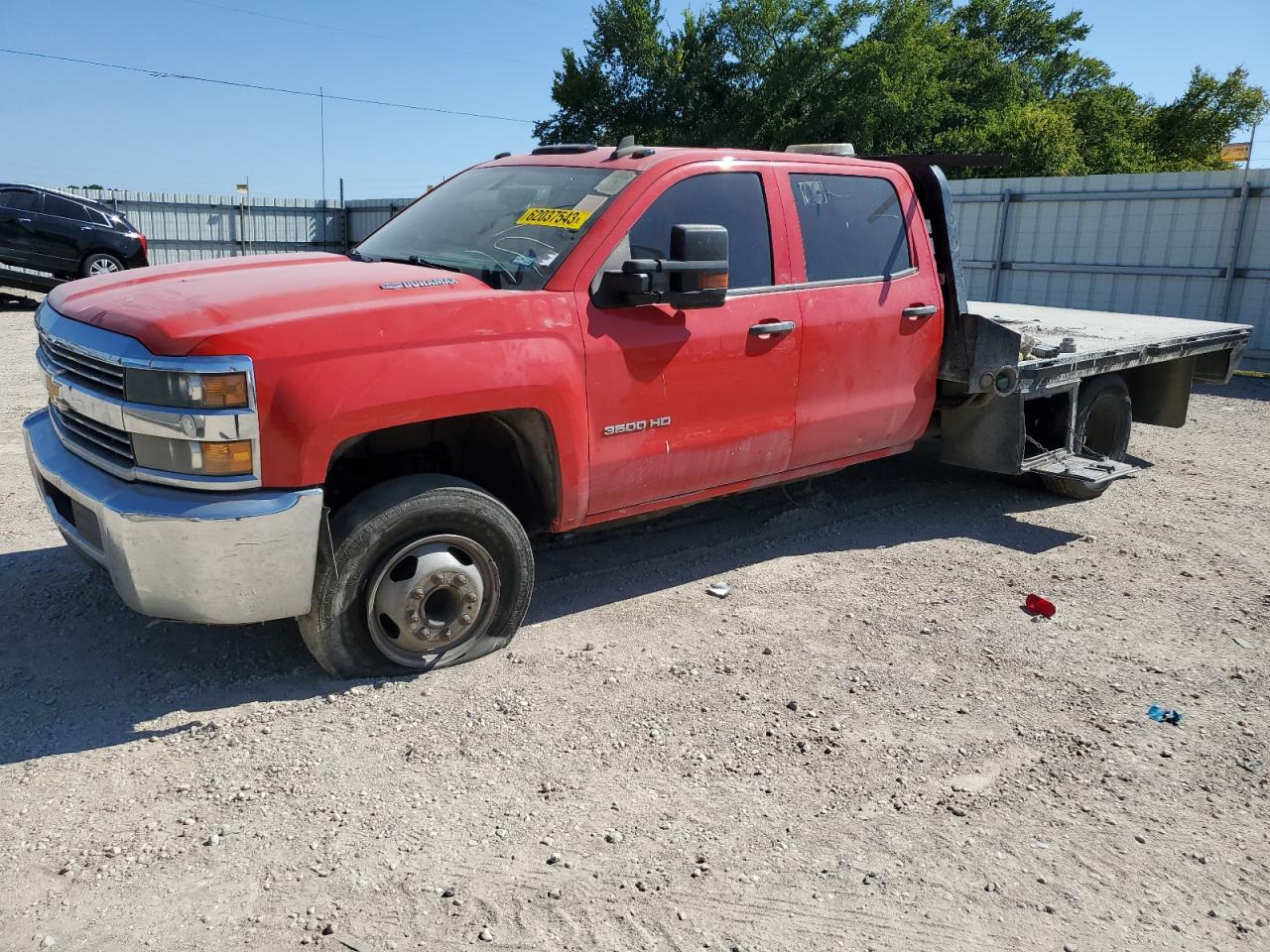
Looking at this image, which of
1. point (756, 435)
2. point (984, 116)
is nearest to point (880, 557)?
point (756, 435)

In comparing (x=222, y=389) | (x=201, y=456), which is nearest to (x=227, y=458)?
(x=201, y=456)

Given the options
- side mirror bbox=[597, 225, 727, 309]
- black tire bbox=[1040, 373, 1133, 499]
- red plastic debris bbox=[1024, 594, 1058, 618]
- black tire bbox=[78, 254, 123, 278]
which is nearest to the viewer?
side mirror bbox=[597, 225, 727, 309]

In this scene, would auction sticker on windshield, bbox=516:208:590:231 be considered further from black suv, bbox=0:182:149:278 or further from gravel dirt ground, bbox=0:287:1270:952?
black suv, bbox=0:182:149:278

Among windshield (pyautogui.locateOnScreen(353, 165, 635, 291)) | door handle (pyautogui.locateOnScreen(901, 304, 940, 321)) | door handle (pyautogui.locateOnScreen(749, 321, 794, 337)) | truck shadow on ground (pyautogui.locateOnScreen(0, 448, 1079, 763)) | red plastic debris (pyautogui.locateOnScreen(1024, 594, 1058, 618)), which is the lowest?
truck shadow on ground (pyautogui.locateOnScreen(0, 448, 1079, 763))

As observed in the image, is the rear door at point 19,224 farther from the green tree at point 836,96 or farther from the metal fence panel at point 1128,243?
the green tree at point 836,96

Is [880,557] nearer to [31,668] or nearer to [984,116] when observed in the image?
[31,668]

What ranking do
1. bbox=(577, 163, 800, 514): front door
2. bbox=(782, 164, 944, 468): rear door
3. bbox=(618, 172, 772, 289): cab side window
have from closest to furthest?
bbox=(577, 163, 800, 514): front door → bbox=(618, 172, 772, 289): cab side window → bbox=(782, 164, 944, 468): rear door

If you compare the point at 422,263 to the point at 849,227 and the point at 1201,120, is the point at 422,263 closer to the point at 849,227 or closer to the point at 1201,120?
the point at 849,227

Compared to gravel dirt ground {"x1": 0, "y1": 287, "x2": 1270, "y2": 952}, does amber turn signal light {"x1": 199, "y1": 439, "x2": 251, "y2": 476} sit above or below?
above

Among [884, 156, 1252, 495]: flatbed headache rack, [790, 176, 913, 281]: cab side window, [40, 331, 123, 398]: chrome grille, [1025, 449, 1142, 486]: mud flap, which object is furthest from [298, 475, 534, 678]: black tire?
[1025, 449, 1142, 486]: mud flap

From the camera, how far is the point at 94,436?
369cm

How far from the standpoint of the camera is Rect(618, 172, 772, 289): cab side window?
4.40 metres

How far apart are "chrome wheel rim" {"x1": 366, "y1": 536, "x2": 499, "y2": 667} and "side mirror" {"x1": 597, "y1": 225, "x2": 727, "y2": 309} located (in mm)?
1167

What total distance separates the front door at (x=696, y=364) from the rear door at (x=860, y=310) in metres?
0.15
